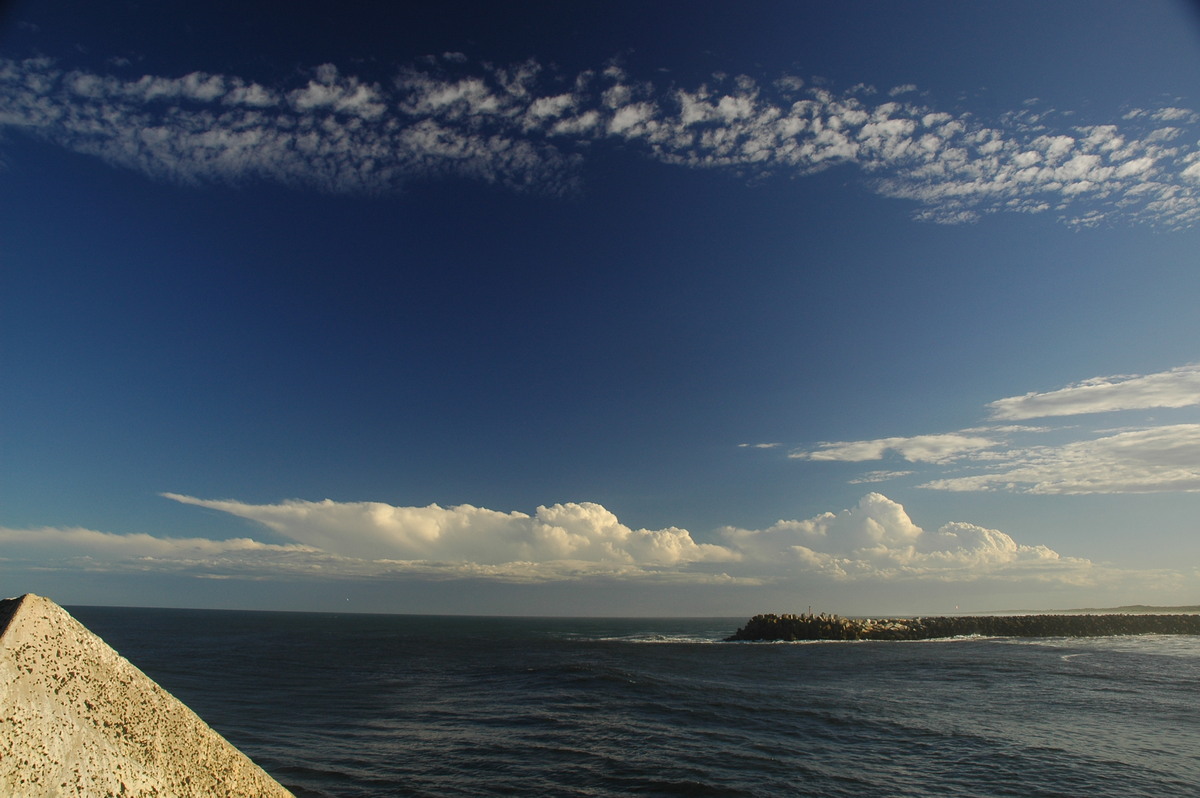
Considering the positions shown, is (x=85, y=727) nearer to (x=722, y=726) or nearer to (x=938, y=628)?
(x=722, y=726)

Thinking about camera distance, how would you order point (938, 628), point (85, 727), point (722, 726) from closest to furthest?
point (85, 727) → point (722, 726) → point (938, 628)

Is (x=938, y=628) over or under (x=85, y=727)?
under

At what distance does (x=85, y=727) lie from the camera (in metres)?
4.43

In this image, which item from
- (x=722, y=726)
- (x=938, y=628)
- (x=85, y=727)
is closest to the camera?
(x=85, y=727)

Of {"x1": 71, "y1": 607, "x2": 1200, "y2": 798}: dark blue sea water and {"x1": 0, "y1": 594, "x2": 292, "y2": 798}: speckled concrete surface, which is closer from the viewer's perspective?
{"x1": 0, "y1": 594, "x2": 292, "y2": 798}: speckled concrete surface

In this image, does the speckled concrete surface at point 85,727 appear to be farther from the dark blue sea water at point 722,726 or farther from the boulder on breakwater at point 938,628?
the boulder on breakwater at point 938,628

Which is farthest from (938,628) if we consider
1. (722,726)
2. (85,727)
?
(85,727)

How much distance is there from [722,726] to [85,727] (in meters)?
22.3

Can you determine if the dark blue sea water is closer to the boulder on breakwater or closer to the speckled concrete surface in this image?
the speckled concrete surface

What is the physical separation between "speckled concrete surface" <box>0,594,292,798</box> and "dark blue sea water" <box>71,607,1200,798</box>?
39.9 ft

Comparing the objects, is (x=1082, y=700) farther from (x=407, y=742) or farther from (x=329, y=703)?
(x=329, y=703)

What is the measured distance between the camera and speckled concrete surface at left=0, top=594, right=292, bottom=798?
Answer: 13.3 ft

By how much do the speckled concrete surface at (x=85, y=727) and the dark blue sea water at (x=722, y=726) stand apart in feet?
39.9

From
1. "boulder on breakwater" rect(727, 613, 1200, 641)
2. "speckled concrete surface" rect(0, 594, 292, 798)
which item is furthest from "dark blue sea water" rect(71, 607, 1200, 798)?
"boulder on breakwater" rect(727, 613, 1200, 641)
